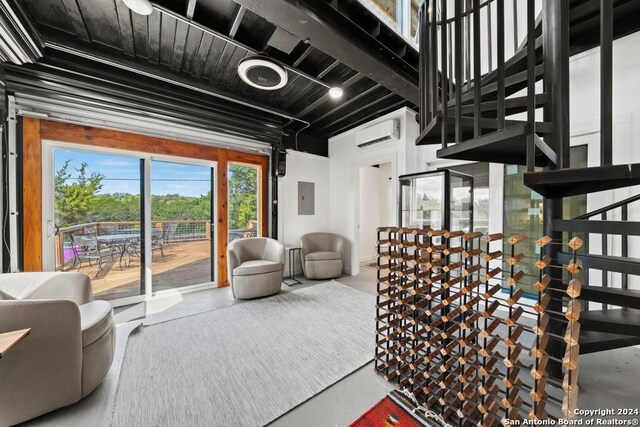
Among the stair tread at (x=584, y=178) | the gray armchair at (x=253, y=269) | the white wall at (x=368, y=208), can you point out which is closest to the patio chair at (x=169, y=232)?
the gray armchair at (x=253, y=269)

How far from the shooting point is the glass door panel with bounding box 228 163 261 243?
4145mm

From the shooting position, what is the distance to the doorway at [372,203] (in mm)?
5887

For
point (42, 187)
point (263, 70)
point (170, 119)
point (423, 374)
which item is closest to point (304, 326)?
point (423, 374)

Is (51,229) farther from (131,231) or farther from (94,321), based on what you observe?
(94,321)

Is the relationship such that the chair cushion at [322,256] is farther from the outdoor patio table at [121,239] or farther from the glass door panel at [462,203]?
the outdoor patio table at [121,239]

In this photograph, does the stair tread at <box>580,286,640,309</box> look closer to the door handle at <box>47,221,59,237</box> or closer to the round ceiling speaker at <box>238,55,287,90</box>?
the round ceiling speaker at <box>238,55,287,90</box>

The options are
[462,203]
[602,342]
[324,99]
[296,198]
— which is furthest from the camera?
[296,198]

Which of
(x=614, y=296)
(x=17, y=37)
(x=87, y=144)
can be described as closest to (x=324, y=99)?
(x=17, y=37)

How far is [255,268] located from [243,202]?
4.66 ft

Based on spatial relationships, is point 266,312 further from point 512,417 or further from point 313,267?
point 512,417

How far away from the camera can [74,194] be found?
115 inches

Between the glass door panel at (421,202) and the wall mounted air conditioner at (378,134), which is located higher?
the wall mounted air conditioner at (378,134)

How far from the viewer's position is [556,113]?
1187 mm

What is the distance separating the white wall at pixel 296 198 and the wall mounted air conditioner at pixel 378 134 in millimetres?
1116
